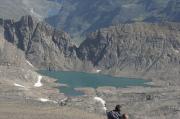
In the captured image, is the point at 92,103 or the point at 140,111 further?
the point at 92,103

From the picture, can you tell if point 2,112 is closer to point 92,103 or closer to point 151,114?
point 151,114

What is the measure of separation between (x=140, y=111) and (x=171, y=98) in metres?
30.1

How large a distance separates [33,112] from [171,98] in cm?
6259

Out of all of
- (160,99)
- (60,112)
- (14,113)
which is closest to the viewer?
(14,113)

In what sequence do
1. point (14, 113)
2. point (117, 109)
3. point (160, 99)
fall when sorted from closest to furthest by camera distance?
point (117, 109) < point (14, 113) < point (160, 99)

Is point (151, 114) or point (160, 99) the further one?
point (160, 99)

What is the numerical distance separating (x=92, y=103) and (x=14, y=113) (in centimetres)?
5481

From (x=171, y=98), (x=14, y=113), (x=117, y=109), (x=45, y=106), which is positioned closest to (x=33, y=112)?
(x=14, y=113)

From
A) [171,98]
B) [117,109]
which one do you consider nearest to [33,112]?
[171,98]

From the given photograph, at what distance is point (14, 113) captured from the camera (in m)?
140

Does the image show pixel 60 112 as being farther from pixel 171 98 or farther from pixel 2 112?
pixel 171 98

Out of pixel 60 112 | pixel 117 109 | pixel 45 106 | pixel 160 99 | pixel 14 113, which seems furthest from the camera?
pixel 160 99

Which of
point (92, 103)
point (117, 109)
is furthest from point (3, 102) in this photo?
point (117, 109)

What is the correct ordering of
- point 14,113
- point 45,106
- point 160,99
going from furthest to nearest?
point 160,99 → point 45,106 → point 14,113
